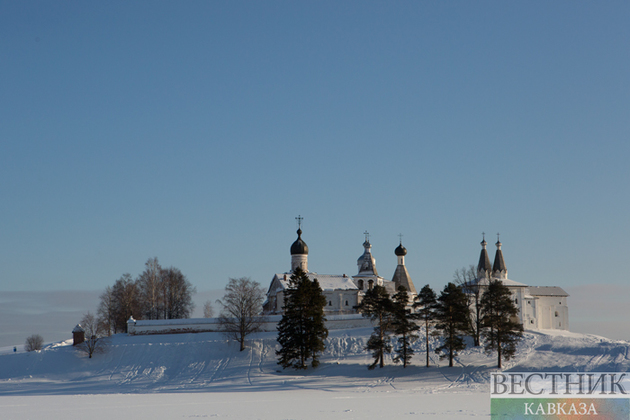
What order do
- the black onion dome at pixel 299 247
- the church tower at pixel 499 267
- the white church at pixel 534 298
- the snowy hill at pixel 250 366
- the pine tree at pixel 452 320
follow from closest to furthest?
the snowy hill at pixel 250 366 → the pine tree at pixel 452 320 → the white church at pixel 534 298 → the church tower at pixel 499 267 → the black onion dome at pixel 299 247

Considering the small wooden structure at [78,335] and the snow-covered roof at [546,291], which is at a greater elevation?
the snow-covered roof at [546,291]

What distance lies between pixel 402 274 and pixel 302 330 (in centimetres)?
2417

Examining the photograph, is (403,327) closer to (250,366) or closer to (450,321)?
(450,321)

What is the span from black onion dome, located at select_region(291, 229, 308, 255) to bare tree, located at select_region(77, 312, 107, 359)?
66.8ft

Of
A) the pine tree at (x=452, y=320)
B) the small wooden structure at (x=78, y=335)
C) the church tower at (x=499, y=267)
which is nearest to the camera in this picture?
the pine tree at (x=452, y=320)

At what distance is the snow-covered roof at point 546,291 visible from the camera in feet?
206

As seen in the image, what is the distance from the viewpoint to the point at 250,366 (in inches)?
1706

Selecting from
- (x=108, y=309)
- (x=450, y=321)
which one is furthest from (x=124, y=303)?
(x=450, y=321)

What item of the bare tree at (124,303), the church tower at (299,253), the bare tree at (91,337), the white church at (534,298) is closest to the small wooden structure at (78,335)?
the bare tree at (91,337)

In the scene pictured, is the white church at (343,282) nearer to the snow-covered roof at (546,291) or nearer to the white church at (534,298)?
the white church at (534,298)

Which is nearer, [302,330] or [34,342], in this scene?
[302,330]

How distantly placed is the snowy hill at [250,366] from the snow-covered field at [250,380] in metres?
0.06

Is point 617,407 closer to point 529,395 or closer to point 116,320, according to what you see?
point 529,395

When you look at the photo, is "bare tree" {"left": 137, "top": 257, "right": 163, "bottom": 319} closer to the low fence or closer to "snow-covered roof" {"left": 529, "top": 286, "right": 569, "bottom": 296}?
the low fence
